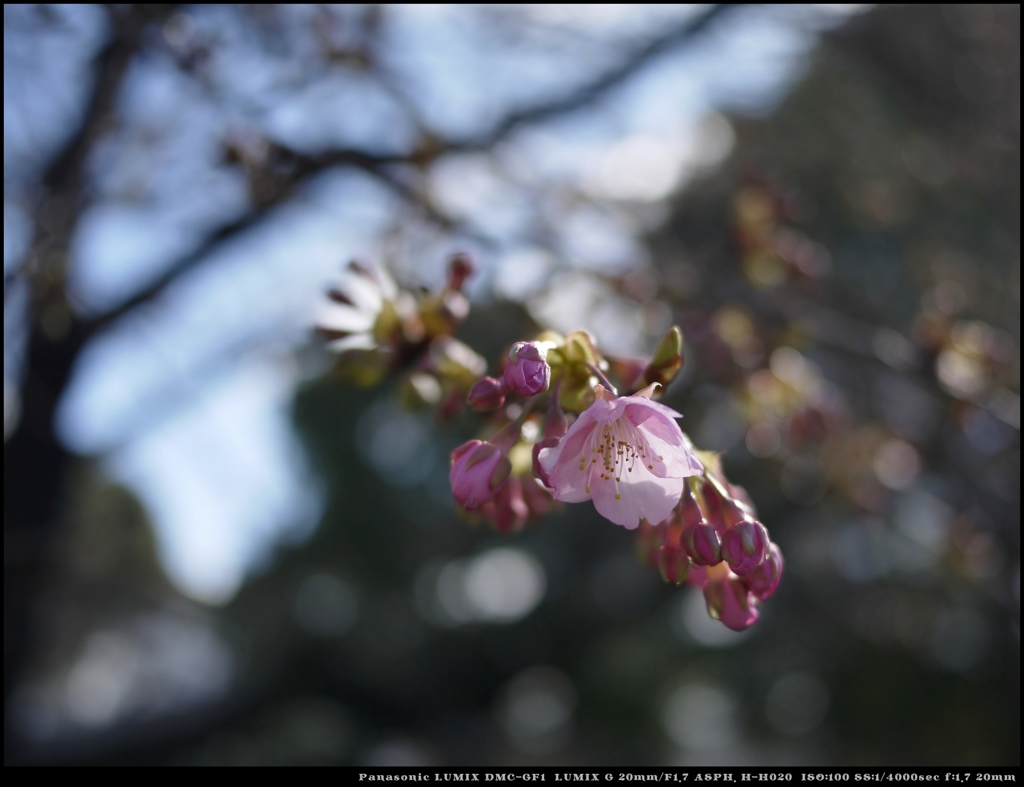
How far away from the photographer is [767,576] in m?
0.87

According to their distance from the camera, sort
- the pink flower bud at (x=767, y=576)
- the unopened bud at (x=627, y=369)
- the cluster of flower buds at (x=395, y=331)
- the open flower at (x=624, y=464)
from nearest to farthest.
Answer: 1. the open flower at (x=624, y=464)
2. the pink flower bud at (x=767, y=576)
3. the unopened bud at (x=627, y=369)
4. the cluster of flower buds at (x=395, y=331)

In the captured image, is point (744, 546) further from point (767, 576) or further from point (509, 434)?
point (509, 434)

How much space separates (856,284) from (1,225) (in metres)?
5.11

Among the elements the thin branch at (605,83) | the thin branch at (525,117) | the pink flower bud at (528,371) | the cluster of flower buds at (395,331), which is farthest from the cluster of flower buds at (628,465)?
the thin branch at (605,83)

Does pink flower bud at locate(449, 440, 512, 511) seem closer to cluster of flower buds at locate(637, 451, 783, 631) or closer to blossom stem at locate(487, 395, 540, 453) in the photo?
blossom stem at locate(487, 395, 540, 453)

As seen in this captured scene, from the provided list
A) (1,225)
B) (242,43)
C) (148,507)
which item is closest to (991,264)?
(242,43)

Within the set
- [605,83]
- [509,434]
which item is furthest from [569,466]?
[605,83]

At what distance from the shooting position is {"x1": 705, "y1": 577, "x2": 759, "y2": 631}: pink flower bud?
0.92 metres

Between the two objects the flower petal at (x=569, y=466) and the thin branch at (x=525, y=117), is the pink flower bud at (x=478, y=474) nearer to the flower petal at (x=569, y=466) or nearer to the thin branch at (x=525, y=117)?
the flower petal at (x=569, y=466)

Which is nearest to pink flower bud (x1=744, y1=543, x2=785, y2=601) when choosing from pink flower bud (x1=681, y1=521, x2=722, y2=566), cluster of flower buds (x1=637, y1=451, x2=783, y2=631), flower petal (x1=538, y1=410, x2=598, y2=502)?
cluster of flower buds (x1=637, y1=451, x2=783, y2=631)

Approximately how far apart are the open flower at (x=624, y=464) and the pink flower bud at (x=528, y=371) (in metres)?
0.07

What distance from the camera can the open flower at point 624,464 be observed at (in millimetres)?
772

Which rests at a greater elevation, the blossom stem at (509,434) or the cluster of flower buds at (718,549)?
the blossom stem at (509,434)

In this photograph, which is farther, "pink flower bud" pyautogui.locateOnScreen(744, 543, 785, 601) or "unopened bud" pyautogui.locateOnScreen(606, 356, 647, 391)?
"unopened bud" pyautogui.locateOnScreen(606, 356, 647, 391)
